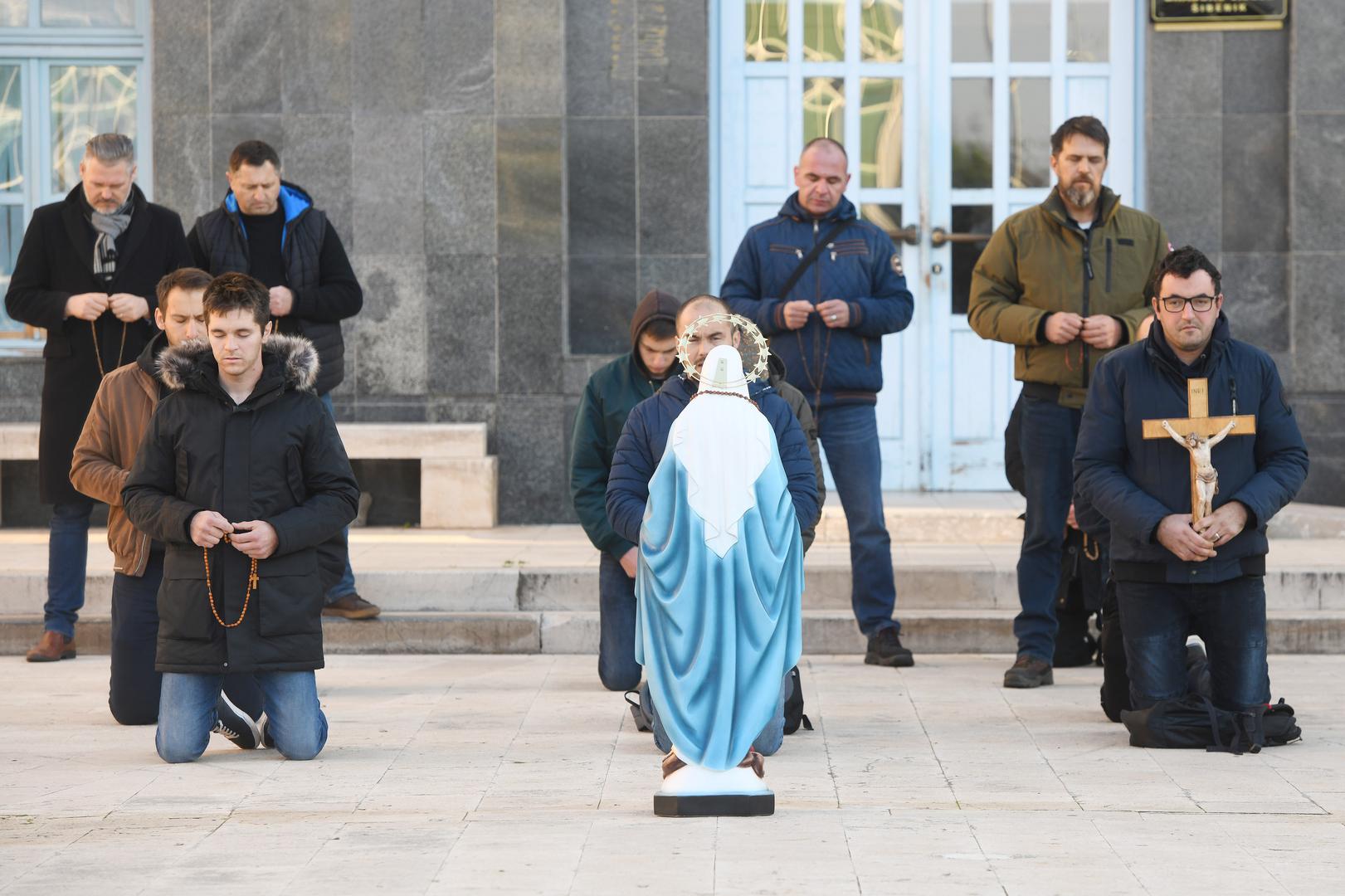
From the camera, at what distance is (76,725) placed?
23.7 ft

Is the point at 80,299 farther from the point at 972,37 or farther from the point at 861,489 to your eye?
the point at 972,37

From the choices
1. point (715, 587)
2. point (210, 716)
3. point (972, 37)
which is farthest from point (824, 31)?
point (715, 587)

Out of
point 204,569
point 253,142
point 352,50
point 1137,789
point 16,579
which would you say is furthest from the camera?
point 352,50

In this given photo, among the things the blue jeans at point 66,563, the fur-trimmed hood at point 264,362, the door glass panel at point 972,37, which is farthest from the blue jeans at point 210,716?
the door glass panel at point 972,37

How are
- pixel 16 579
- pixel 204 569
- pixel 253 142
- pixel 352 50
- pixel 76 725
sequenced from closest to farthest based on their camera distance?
pixel 204 569 → pixel 76 725 → pixel 253 142 → pixel 16 579 → pixel 352 50

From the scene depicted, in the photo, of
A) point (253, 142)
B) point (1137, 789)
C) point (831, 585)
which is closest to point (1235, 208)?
point (831, 585)

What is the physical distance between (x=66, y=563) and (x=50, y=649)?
1.39 feet

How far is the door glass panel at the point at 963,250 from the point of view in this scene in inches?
487

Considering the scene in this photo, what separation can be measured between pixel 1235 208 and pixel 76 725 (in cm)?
780

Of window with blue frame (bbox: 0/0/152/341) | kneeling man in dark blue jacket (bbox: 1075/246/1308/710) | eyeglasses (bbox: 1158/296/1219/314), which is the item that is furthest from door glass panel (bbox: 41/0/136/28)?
eyeglasses (bbox: 1158/296/1219/314)

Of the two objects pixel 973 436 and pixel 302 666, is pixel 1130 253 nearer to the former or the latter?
pixel 302 666

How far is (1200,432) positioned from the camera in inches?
267

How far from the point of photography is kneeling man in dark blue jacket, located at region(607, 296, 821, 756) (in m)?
6.40

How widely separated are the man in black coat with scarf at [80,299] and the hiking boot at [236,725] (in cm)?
207
